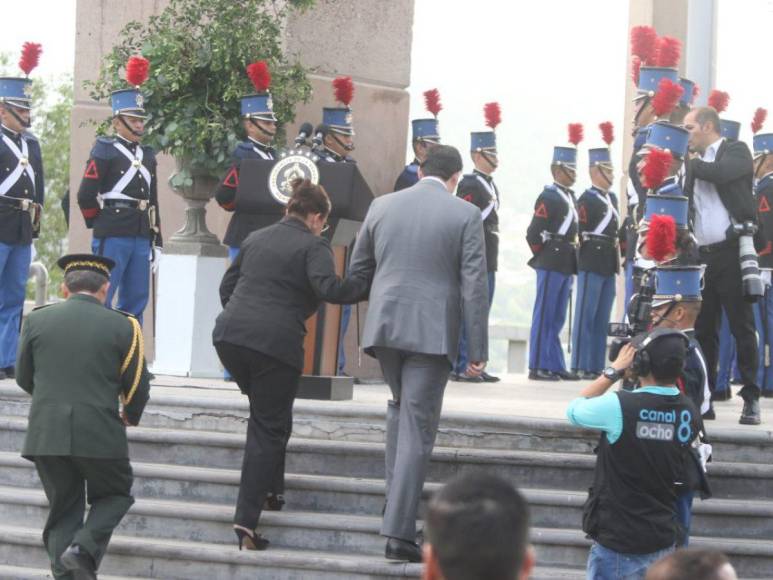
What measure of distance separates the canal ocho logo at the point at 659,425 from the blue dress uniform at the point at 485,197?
602 centimetres

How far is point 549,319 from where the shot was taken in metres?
12.4

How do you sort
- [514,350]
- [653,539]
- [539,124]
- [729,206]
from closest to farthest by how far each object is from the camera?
[653,539]
[729,206]
[539,124]
[514,350]

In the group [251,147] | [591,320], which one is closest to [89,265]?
[251,147]

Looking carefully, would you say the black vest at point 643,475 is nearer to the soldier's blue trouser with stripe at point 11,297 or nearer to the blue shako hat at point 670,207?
the blue shako hat at point 670,207

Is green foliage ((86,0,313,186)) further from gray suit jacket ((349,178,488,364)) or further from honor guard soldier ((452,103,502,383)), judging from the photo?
gray suit jacket ((349,178,488,364))

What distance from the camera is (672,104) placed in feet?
29.8

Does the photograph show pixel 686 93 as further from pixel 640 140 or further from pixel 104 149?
pixel 104 149

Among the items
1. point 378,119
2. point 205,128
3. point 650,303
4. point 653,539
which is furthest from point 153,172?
point 653,539

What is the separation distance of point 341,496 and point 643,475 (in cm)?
229

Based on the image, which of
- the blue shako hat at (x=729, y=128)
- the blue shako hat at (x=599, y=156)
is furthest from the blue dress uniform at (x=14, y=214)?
the blue shako hat at (x=599, y=156)

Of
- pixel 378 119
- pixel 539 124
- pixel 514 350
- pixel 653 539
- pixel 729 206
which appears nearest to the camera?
pixel 653 539

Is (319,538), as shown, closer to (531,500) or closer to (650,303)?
(531,500)

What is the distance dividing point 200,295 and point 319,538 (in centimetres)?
361

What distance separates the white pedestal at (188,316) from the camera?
10617 millimetres
